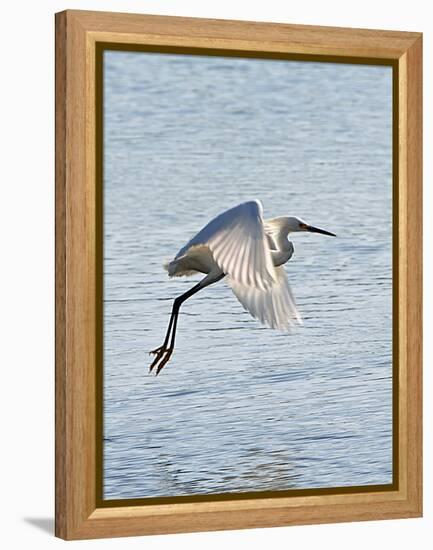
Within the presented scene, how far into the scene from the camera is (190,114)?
548 centimetres

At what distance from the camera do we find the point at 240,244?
5.53 metres

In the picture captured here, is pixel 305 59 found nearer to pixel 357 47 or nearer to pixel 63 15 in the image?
pixel 357 47

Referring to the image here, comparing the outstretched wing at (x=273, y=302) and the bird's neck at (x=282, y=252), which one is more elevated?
the bird's neck at (x=282, y=252)

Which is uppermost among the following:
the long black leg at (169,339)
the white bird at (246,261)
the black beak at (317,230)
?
the black beak at (317,230)

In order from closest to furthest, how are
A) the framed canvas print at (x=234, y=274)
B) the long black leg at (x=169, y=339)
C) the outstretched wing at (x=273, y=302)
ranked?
1. the framed canvas print at (x=234, y=274)
2. the long black leg at (x=169, y=339)
3. the outstretched wing at (x=273, y=302)

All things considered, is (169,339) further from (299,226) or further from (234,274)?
(299,226)

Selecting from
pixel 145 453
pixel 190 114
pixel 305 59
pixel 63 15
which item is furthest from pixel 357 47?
pixel 145 453

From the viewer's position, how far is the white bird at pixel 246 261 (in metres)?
5.48

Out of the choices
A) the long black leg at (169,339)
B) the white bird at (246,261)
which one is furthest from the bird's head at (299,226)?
the long black leg at (169,339)

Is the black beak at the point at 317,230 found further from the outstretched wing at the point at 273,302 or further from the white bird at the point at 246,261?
the outstretched wing at the point at 273,302

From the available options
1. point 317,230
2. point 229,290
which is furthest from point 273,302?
point 317,230

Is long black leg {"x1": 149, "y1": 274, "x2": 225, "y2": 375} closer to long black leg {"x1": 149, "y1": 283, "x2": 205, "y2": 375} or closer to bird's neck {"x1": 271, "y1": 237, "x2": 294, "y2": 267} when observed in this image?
long black leg {"x1": 149, "y1": 283, "x2": 205, "y2": 375}

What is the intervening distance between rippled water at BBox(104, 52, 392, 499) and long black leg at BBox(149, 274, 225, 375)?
0.07 feet

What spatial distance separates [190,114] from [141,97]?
0.16m
